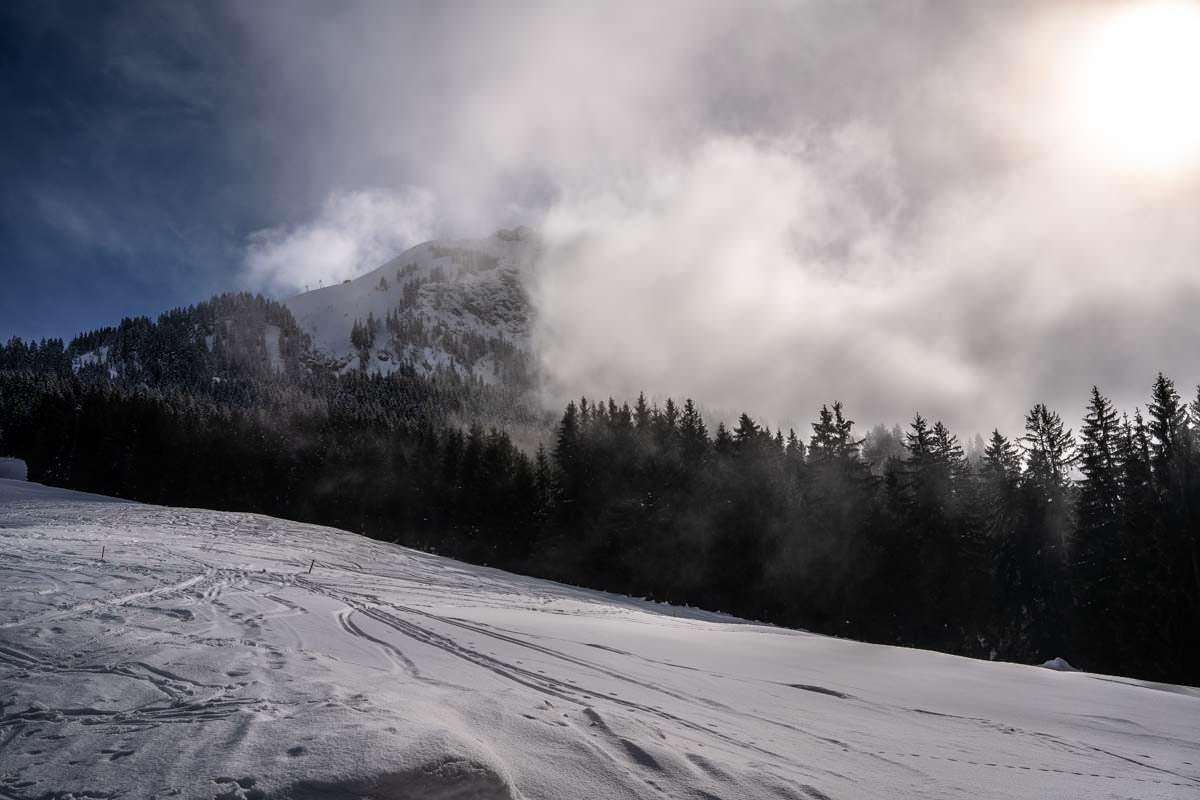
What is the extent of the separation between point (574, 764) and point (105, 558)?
20.2m

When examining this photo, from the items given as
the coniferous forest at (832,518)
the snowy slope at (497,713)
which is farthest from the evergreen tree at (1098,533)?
the snowy slope at (497,713)

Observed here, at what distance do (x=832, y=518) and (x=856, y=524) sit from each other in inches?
54.8

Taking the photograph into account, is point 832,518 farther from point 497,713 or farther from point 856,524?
point 497,713

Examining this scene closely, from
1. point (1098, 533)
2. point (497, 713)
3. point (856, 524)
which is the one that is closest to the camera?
point (497, 713)

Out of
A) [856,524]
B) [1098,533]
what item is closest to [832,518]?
[856,524]

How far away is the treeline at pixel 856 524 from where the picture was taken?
26.1m

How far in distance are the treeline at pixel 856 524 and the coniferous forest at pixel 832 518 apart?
0.37 ft

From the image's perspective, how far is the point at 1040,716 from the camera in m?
7.45

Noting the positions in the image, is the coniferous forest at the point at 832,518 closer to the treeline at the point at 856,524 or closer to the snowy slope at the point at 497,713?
the treeline at the point at 856,524

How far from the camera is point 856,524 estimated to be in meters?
34.6

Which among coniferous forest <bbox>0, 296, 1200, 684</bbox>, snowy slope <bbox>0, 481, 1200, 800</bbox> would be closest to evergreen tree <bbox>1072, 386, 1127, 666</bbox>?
coniferous forest <bbox>0, 296, 1200, 684</bbox>

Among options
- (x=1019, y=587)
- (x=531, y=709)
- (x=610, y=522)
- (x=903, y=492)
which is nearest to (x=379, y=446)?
(x=610, y=522)

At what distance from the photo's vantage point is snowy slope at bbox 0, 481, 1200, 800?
3.70 m

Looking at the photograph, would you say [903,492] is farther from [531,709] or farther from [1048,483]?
[531,709]
